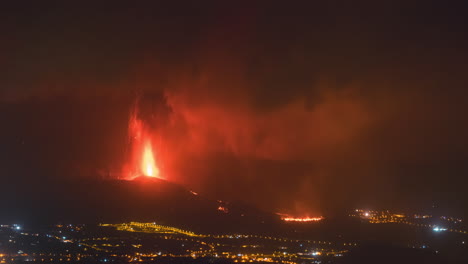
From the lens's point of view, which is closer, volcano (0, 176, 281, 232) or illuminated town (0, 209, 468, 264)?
illuminated town (0, 209, 468, 264)

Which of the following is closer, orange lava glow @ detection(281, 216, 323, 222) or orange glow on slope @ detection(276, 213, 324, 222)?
orange lava glow @ detection(281, 216, 323, 222)

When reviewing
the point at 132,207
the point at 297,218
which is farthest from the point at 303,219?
the point at 132,207

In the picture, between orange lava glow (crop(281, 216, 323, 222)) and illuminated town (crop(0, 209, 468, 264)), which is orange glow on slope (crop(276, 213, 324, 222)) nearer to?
orange lava glow (crop(281, 216, 323, 222))

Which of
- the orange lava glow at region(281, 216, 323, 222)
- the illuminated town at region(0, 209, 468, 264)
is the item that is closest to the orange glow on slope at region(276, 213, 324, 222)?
the orange lava glow at region(281, 216, 323, 222)

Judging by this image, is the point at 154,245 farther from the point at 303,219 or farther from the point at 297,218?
the point at 303,219

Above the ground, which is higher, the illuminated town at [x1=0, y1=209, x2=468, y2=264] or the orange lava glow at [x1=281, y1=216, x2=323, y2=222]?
the orange lava glow at [x1=281, y1=216, x2=323, y2=222]

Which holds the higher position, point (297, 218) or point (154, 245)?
point (297, 218)

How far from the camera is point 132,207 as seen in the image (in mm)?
85312

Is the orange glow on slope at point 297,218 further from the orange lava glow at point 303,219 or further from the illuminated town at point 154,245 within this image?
the illuminated town at point 154,245

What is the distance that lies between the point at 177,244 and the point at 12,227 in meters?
23.7

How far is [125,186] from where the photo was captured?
3533 inches

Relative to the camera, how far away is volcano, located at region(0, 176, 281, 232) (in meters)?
81.2

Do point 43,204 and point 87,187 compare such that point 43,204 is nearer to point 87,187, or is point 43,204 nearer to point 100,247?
point 87,187

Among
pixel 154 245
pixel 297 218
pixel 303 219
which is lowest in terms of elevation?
pixel 154 245
